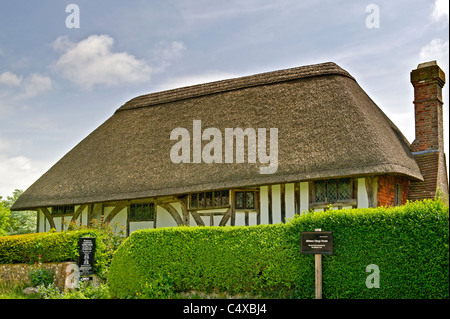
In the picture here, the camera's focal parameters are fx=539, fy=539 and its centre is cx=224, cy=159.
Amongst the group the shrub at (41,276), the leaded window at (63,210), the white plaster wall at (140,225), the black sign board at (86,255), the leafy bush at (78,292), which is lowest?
the leafy bush at (78,292)

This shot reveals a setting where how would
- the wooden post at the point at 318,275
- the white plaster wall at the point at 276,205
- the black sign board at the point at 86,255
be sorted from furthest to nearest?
the white plaster wall at the point at 276,205 → the black sign board at the point at 86,255 → the wooden post at the point at 318,275

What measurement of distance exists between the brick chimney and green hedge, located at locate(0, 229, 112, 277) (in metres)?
9.80

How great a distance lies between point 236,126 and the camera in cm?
1759

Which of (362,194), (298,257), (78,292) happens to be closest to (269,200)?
(362,194)

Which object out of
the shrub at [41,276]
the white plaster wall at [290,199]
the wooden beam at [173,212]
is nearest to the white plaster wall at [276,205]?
the white plaster wall at [290,199]

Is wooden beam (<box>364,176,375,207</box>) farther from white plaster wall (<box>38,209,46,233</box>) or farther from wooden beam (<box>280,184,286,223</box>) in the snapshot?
white plaster wall (<box>38,209,46,233</box>)

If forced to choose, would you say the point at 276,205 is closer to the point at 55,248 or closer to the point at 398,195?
the point at 398,195

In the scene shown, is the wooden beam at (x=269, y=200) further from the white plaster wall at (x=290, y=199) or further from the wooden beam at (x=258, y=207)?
the white plaster wall at (x=290, y=199)

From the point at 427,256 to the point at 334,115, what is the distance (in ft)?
22.8

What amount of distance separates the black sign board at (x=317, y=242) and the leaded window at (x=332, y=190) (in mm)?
3936

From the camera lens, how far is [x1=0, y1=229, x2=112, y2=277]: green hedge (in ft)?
47.5

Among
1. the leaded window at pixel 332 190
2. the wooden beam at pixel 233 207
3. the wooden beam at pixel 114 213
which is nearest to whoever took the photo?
the leaded window at pixel 332 190

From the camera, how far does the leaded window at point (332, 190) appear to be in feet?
48.5

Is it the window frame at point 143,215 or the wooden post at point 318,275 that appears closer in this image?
the wooden post at point 318,275
